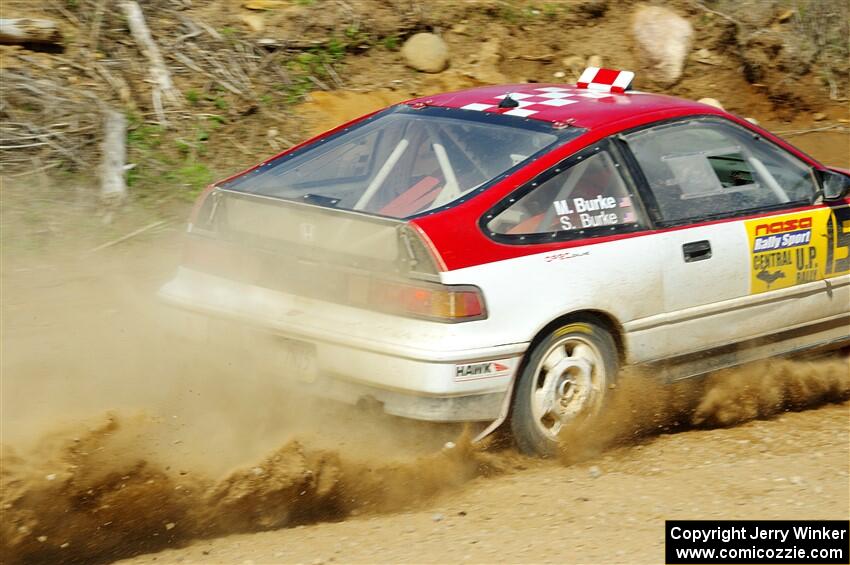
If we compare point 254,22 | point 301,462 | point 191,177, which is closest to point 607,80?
point 301,462

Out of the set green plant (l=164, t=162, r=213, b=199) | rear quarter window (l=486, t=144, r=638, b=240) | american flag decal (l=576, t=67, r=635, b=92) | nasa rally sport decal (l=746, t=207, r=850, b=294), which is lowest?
green plant (l=164, t=162, r=213, b=199)

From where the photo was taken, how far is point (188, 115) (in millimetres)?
9016

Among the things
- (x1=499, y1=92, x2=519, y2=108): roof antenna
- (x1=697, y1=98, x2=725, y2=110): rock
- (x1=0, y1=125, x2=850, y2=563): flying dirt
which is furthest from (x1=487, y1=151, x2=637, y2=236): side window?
(x1=697, y1=98, x2=725, y2=110): rock

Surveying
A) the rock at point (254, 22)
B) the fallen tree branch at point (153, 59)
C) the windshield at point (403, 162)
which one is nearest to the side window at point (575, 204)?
the windshield at point (403, 162)

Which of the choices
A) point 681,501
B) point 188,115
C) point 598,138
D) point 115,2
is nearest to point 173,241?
point 188,115

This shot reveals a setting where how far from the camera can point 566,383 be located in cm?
475

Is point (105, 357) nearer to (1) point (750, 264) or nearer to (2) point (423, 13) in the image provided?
(1) point (750, 264)

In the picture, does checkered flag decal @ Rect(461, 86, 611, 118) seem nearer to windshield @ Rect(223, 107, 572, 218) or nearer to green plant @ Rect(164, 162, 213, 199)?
windshield @ Rect(223, 107, 572, 218)

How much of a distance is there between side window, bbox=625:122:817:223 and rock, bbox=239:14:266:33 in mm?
5627

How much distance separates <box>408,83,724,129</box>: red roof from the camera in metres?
5.09

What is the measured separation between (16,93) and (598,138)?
5.16m

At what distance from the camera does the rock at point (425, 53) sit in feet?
34.1

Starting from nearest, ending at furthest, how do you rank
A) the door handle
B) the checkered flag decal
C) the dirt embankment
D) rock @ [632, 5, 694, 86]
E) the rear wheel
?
1. the dirt embankment
2. the rear wheel
3. the door handle
4. the checkered flag decal
5. rock @ [632, 5, 694, 86]

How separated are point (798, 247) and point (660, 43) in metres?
6.47
